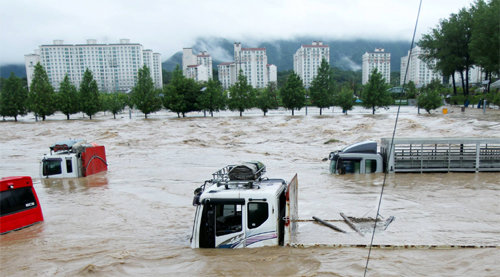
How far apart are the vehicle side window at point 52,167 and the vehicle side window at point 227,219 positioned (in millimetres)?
16015

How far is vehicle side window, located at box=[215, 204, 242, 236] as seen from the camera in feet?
26.5

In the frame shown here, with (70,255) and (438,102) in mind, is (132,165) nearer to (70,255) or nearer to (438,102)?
(70,255)

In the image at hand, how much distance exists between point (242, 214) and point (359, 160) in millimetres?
13203

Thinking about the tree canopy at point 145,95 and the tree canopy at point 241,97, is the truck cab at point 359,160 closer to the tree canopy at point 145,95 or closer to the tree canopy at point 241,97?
the tree canopy at point 241,97

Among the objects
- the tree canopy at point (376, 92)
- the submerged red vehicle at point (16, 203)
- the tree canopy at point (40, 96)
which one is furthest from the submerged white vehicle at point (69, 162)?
the tree canopy at point (40, 96)

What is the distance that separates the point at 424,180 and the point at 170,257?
542 inches

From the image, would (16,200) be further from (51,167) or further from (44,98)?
(44,98)

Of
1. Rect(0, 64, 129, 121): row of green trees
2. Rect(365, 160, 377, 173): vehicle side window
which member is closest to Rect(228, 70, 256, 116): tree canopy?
Rect(0, 64, 129, 121): row of green trees

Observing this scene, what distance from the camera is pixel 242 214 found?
7.92 metres

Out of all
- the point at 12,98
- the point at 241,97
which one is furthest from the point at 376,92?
the point at 12,98

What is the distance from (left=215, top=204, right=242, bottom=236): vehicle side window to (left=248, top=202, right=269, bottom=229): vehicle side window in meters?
0.28

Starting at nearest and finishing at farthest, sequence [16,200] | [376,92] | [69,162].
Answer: [16,200]
[69,162]
[376,92]

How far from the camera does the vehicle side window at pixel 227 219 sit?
806 centimetres

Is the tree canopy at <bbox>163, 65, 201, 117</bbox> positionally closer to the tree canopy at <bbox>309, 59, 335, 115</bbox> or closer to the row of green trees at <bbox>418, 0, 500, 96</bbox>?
the tree canopy at <bbox>309, 59, 335, 115</bbox>
